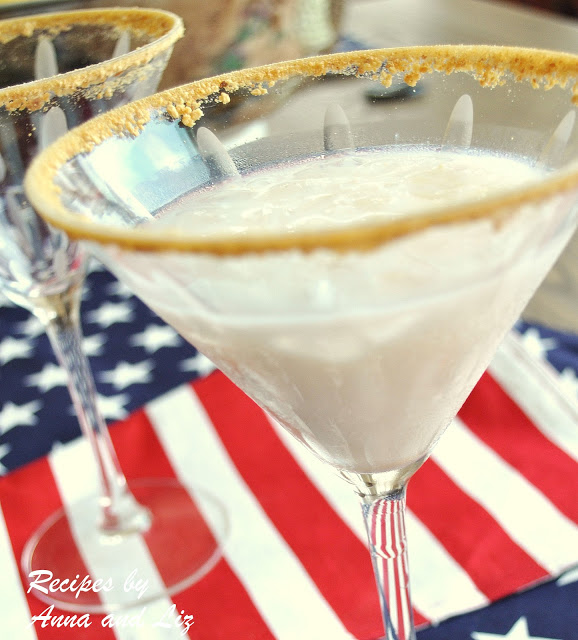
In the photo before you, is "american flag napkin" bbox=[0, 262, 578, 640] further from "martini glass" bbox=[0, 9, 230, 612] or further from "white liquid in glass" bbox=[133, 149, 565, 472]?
"white liquid in glass" bbox=[133, 149, 565, 472]

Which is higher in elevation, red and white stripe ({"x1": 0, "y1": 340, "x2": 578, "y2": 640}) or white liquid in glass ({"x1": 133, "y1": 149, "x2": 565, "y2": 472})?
white liquid in glass ({"x1": 133, "y1": 149, "x2": 565, "y2": 472})

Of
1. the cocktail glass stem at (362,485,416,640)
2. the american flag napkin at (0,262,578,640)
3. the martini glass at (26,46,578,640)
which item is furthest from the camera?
the american flag napkin at (0,262,578,640)

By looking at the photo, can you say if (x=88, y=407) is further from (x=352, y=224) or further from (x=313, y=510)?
(x=352, y=224)

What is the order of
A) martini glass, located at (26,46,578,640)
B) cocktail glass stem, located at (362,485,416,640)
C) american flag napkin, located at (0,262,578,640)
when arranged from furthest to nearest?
american flag napkin, located at (0,262,578,640) → cocktail glass stem, located at (362,485,416,640) → martini glass, located at (26,46,578,640)

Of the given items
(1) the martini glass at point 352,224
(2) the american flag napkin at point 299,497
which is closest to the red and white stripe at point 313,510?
(2) the american flag napkin at point 299,497

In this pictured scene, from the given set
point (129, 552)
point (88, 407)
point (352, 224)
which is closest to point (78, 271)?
point (88, 407)

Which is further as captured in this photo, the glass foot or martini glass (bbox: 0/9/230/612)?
the glass foot

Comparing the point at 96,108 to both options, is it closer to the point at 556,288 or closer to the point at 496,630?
the point at 496,630

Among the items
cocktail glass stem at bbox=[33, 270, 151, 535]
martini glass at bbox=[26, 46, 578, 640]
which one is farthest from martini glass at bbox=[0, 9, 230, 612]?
martini glass at bbox=[26, 46, 578, 640]
